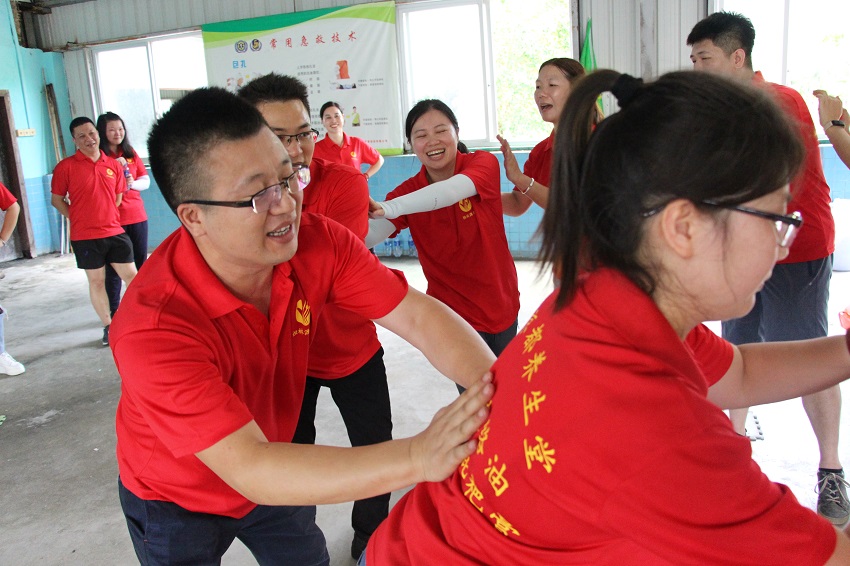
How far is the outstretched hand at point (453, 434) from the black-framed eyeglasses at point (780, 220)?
38 cm

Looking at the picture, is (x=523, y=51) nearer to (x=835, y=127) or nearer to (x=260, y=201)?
(x=835, y=127)

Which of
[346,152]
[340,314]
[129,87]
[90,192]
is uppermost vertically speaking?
[129,87]

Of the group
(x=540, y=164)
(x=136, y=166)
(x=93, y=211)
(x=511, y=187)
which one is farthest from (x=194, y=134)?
(x=511, y=187)

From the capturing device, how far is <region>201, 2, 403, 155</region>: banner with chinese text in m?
6.52

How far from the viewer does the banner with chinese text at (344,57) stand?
21.4ft

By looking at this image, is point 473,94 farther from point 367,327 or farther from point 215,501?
point 215,501

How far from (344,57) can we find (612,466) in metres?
6.53

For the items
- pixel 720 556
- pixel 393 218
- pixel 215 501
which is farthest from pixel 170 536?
pixel 393 218

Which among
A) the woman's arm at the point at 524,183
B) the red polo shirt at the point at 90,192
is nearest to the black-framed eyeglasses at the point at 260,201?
the woman's arm at the point at 524,183

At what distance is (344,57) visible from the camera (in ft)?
21.9

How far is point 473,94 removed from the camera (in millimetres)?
6422

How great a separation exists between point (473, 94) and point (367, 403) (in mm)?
4816

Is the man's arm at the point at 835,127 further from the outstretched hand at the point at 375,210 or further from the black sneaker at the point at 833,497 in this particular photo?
the outstretched hand at the point at 375,210

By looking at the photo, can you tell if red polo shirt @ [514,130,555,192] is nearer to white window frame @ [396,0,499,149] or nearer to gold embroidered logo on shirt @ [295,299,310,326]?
gold embroidered logo on shirt @ [295,299,310,326]
